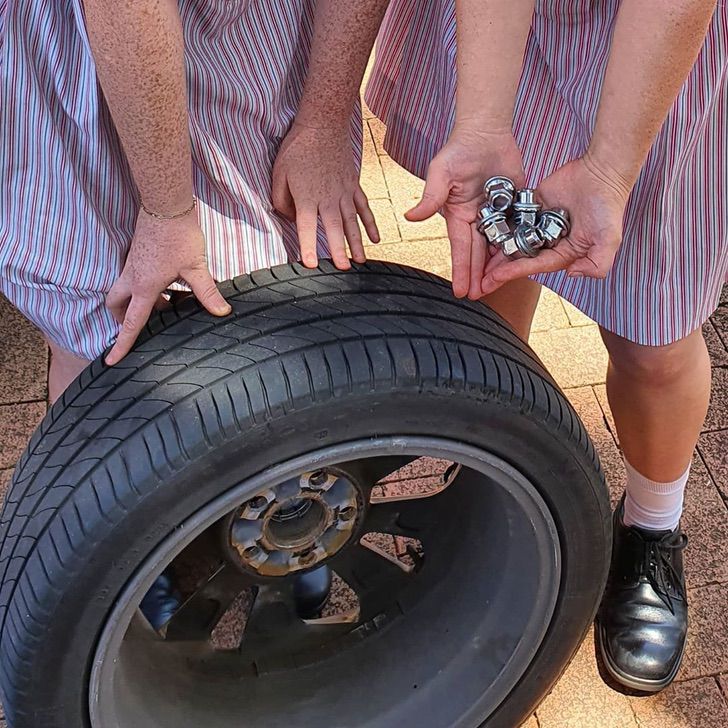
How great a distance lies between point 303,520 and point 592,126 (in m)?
0.65

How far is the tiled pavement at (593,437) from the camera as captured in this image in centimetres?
162

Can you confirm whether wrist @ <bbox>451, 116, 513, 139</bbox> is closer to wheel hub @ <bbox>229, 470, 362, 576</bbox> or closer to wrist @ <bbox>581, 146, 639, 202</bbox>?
wrist @ <bbox>581, 146, 639, 202</bbox>

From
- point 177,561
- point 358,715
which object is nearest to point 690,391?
point 358,715

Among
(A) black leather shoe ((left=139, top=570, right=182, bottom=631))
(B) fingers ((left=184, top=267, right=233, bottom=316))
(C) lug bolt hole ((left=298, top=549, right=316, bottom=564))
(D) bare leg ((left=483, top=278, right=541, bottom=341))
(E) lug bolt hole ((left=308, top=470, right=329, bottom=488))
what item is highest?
(B) fingers ((left=184, top=267, right=233, bottom=316))

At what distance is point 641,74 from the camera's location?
1012 mm

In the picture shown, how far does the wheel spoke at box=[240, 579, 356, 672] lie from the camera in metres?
1.42

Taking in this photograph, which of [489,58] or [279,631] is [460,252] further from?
[279,631]

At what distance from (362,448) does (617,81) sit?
0.50 m

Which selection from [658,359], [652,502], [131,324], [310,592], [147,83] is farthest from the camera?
[652,502]

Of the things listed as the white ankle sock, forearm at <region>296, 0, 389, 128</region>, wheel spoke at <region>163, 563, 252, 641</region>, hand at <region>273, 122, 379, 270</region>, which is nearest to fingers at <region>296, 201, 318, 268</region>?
hand at <region>273, 122, 379, 270</region>

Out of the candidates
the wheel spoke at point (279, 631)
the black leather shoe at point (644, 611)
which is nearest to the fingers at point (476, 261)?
the wheel spoke at point (279, 631)

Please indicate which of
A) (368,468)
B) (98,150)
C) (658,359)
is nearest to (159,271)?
(98,150)

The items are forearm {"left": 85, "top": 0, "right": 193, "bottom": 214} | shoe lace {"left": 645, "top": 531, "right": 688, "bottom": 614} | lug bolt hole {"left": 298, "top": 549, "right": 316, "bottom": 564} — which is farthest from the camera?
shoe lace {"left": 645, "top": 531, "right": 688, "bottom": 614}

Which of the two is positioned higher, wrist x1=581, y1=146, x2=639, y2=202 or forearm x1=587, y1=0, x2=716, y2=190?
forearm x1=587, y1=0, x2=716, y2=190
